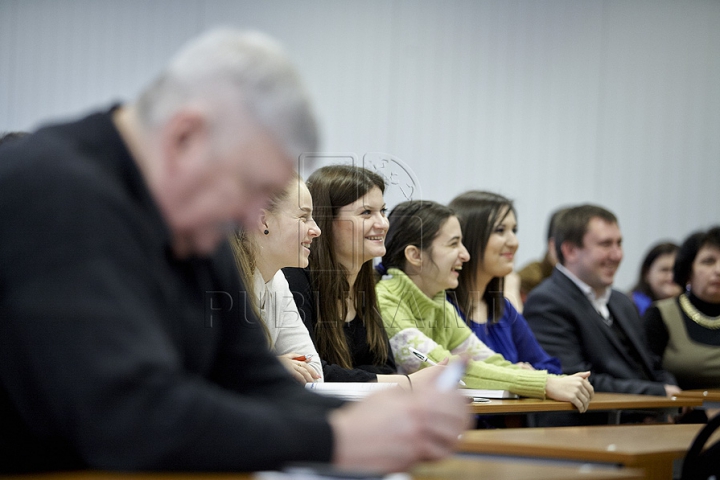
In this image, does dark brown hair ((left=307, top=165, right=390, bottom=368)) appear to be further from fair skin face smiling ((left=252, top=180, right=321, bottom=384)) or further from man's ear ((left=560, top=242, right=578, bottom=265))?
man's ear ((left=560, top=242, right=578, bottom=265))

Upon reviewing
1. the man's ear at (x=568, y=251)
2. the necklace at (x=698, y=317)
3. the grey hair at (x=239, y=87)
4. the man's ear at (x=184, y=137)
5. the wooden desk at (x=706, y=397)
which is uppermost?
the grey hair at (x=239, y=87)

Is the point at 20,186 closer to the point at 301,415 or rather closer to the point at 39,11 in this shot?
the point at 301,415

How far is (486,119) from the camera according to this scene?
20.2 feet

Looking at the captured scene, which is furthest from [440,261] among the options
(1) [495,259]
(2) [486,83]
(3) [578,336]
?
(2) [486,83]

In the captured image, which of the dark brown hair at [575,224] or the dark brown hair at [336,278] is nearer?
the dark brown hair at [336,278]

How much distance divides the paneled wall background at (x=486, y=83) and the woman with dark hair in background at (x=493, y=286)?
160cm

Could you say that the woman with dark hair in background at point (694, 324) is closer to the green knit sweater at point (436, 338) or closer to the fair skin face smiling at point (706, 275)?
the fair skin face smiling at point (706, 275)

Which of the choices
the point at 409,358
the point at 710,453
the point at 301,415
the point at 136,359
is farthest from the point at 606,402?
the point at 136,359

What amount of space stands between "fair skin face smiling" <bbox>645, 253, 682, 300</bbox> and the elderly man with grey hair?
5.28 metres

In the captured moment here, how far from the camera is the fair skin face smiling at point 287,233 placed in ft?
9.27

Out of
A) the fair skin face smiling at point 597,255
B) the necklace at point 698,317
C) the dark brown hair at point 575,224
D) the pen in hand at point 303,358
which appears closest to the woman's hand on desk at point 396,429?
the pen in hand at point 303,358

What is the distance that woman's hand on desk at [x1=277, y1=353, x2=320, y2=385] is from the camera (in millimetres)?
2432

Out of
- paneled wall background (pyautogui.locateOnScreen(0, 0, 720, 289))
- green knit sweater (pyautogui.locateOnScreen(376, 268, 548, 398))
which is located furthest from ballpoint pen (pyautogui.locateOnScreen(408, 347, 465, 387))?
paneled wall background (pyautogui.locateOnScreen(0, 0, 720, 289))

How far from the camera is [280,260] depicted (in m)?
2.84
